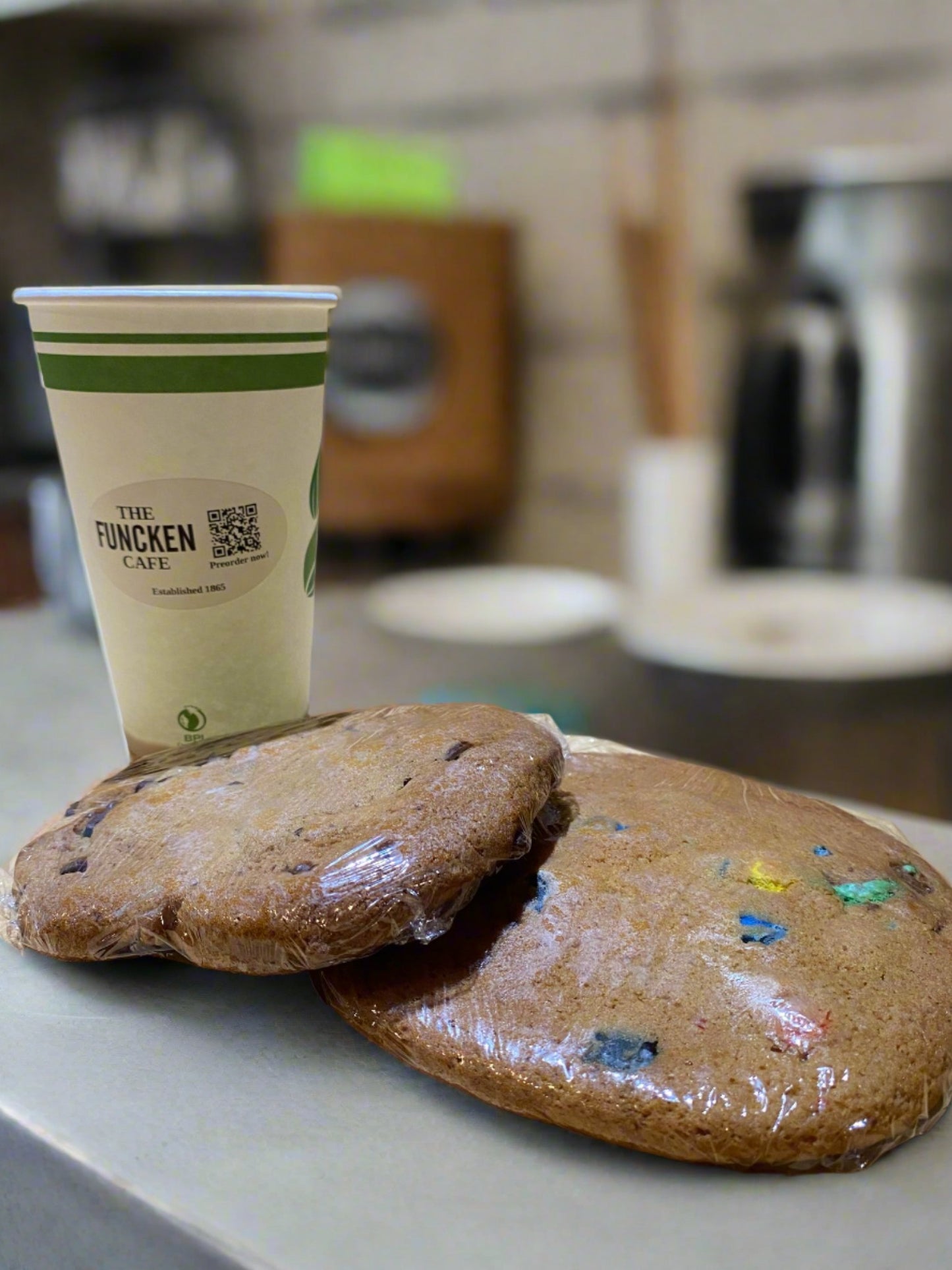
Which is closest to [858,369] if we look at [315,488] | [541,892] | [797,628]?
[797,628]

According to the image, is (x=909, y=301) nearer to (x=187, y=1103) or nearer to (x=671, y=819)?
(x=671, y=819)

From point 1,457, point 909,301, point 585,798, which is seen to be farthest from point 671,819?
point 1,457

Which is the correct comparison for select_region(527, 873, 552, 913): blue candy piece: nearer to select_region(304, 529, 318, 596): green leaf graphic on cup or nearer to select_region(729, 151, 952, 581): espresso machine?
select_region(304, 529, 318, 596): green leaf graphic on cup

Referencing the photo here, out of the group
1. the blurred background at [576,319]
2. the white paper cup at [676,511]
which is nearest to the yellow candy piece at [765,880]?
the blurred background at [576,319]

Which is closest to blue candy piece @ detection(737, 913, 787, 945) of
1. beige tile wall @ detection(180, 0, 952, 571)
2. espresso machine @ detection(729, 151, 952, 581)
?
espresso machine @ detection(729, 151, 952, 581)

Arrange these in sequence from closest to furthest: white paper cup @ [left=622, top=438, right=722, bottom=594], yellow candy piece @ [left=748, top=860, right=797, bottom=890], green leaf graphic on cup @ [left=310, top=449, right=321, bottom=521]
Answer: yellow candy piece @ [left=748, top=860, right=797, bottom=890] < green leaf graphic on cup @ [left=310, top=449, right=321, bottom=521] < white paper cup @ [left=622, top=438, right=722, bottom=594]

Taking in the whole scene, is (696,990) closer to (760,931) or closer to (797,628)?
(760,931)
